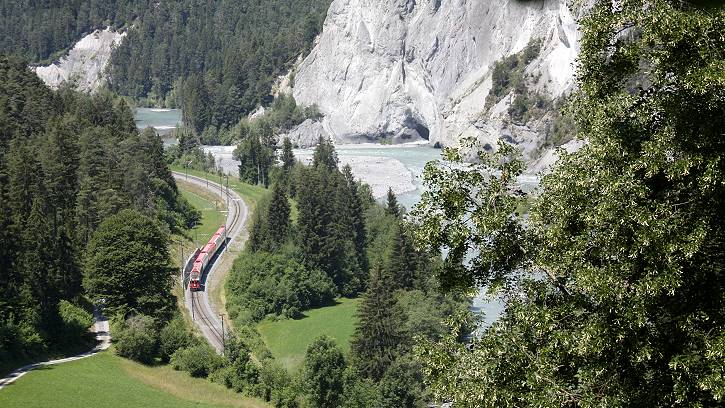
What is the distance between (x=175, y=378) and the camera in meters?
58.7

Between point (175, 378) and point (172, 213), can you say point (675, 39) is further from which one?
point (172, 213)

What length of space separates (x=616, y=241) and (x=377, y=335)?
48.2 meters

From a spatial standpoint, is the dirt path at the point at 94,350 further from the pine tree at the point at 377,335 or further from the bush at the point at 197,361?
the pine tree at the point at 377,335

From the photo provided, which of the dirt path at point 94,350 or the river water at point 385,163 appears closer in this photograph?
the dirt path at point 94,350

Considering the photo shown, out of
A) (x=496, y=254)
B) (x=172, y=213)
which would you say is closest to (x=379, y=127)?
(x=172, y=213)

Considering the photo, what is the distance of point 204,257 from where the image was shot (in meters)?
87.8

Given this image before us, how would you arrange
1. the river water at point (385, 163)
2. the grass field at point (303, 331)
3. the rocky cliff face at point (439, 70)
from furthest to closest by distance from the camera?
the rocky cliff face at point (439, 70) < the river water at point (385, 163) < the grass field at point (303, 331)

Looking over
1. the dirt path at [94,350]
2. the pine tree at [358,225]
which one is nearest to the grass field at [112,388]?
the dirt path at [94,350]

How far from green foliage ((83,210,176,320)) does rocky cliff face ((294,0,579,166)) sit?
87.1 meters

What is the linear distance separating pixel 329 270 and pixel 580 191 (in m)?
79.5

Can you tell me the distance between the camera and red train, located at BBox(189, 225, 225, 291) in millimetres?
81312

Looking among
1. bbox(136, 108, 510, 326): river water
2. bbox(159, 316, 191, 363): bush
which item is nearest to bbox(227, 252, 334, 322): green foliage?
bbox(159, 316, 191, 363): bush

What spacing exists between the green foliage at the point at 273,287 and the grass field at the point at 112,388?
18349 millimetres

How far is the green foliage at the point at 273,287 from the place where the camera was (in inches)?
3137
